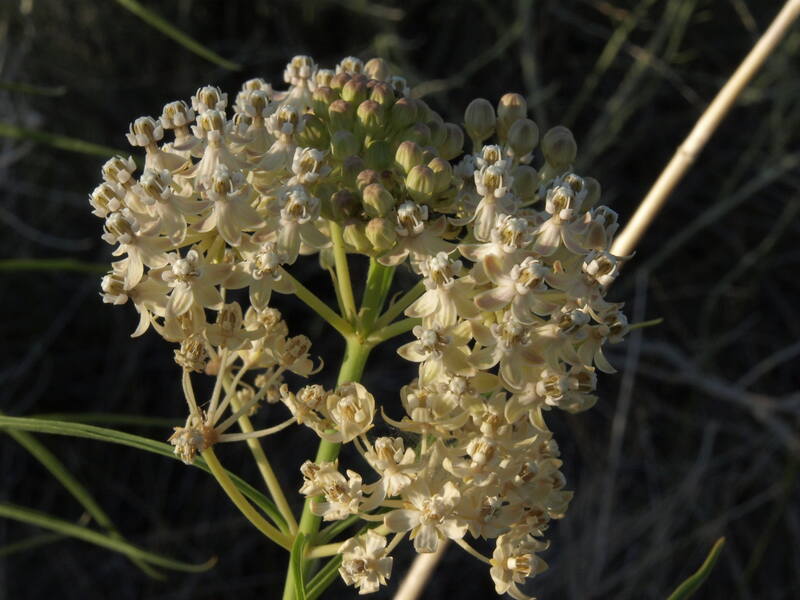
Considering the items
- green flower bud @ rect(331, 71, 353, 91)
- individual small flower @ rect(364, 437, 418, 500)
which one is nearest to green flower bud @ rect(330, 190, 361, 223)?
green flower bud @ rect(331, 71, 353, 91)

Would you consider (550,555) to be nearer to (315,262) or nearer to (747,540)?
(747,540)

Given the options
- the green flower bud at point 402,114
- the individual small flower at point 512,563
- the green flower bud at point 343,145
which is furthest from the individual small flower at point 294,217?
the individual small flower at point 512,563

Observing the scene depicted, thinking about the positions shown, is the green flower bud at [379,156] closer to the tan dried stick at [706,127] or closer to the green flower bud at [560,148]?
the green flower bud at [560,148]

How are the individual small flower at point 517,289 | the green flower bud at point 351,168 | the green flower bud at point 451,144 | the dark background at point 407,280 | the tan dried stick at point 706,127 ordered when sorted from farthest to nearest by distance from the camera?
the dark background at point 407,280, the tan dried stick at point 706,127, the green flower bud at point 451,144, the green flower bud at point 351,168, the individual small flower at point 517,289

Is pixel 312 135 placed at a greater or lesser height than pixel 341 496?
greater

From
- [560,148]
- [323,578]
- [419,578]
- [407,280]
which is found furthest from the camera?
[407,280]

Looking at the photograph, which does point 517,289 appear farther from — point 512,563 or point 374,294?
point 512,563

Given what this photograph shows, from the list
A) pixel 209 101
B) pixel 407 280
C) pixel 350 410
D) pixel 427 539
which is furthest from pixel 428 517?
pixel 407 280
